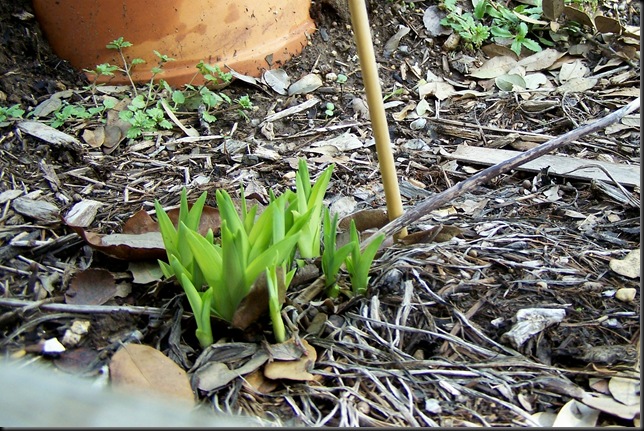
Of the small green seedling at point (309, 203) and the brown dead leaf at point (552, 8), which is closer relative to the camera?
the small green seedling at point (309, 203)

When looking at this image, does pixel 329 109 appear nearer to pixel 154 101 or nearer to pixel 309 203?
pixel 154 101

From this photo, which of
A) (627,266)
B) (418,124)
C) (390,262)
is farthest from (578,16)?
(390,262)

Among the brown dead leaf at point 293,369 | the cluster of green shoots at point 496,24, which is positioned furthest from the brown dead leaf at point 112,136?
the cluster of green shoots at point 496,24

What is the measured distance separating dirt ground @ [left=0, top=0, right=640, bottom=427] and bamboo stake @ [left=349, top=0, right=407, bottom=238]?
0.14 metres

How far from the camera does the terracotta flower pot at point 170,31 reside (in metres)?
2.13

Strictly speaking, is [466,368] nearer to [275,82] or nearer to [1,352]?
[1,352]

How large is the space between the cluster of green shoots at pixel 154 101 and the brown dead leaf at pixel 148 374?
3.56ft

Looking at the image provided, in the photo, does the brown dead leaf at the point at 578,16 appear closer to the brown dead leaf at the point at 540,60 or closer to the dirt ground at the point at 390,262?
the brown dead leaf at the point at 540,60

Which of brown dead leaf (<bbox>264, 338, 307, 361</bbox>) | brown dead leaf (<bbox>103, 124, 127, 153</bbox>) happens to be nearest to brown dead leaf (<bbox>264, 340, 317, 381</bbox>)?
brown dead leaf (<bbox>264, 338, 307, 361</bbox>)

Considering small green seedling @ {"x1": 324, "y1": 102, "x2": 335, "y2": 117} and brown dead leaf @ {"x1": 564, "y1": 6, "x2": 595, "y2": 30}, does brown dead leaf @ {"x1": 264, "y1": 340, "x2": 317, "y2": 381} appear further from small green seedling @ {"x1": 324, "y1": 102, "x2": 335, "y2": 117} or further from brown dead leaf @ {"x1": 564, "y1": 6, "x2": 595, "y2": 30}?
brown dead leaf @ {"x1": 564, "y1": 6, "x2": 595, "y2": 30}

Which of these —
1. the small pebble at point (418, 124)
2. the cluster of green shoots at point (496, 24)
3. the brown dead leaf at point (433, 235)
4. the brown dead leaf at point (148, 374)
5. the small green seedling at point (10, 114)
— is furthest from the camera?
the cluster of green shoots at point (496, 24)

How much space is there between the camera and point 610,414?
3.63 ft

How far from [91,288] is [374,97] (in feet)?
2.35

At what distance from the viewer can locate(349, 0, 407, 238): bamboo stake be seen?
126 centimetres
